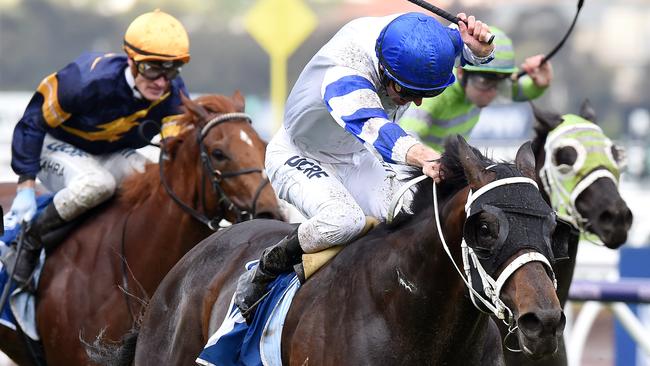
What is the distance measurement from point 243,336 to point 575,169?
2.00 m

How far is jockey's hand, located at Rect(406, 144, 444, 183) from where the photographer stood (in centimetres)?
404

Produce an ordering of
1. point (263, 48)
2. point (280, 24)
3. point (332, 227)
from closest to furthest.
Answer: point (332, 227) → point (280, 24) → point (263, 48)

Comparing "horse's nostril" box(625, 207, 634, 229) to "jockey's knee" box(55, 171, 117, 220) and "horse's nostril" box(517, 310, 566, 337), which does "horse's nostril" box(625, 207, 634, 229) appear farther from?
"jockey's knee" box(55, 171, 117, 220)

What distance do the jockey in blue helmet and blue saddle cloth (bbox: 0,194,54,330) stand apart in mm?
2279

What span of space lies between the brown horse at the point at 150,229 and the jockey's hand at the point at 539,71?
1.65 meters

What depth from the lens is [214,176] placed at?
21.1ft

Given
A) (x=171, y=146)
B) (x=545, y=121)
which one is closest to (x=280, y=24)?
(x=171, y=146)

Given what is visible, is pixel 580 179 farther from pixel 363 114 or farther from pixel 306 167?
pixel 363 114

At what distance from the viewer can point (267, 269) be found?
4.67 m

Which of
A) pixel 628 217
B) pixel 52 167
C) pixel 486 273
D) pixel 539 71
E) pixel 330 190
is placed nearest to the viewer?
pixel 486 273

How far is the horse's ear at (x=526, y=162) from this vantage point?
4.00m

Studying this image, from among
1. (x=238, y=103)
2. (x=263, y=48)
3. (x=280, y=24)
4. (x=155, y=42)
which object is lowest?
(x=263, y=48)

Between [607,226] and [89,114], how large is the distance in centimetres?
281

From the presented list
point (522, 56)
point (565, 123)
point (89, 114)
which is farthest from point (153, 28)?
point (522, 56)
